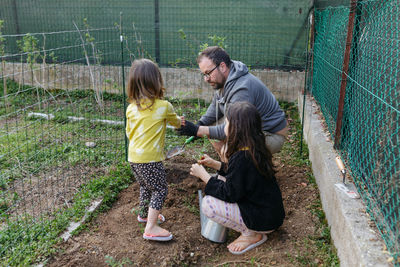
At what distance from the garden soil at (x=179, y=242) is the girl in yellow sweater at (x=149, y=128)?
18 centimetres

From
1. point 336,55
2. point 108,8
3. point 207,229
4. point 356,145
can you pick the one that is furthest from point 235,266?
point 108,8

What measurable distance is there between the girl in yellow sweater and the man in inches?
17.4

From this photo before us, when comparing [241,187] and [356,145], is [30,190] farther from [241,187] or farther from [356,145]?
[356,145]

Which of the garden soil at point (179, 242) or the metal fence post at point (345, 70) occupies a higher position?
→ the metal fence post at point (345, 70)

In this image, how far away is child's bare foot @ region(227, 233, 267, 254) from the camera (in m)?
2.94

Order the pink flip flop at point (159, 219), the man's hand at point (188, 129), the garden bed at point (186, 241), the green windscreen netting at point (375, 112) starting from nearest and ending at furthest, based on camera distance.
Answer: the green windscreen netting at point (375, 112) < the garden bed at point (186, 241) < the pink flip flop at point (159, 219) < the man's hand at point (188, 129)

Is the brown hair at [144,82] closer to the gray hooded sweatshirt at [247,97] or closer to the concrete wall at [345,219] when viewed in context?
the gray hooded sweatshirt at [247,97]

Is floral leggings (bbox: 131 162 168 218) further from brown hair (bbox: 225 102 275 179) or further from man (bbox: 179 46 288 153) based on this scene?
brown hair (bbox: 225 102 275 179)

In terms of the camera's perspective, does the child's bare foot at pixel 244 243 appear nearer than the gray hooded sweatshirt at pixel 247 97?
Yes

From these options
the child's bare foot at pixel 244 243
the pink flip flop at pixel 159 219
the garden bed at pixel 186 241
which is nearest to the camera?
the garden bed at pixel 186 241

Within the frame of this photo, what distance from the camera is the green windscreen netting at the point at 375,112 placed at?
2.35m

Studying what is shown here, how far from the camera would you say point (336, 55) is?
4184 millimetres

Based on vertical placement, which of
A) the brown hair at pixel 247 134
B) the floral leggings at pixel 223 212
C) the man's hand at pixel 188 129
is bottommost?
the floral leggings at pixel 223 212

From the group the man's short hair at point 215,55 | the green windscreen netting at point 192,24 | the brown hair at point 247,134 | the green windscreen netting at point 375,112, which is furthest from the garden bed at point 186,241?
the green windscreen netting at point 192,24
